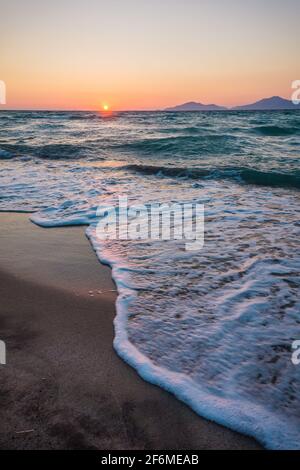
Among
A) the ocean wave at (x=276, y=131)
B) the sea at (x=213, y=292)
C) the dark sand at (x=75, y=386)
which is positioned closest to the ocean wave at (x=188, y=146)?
the ocean wave at (x=276, y=131)

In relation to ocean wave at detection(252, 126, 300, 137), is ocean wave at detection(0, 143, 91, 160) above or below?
below

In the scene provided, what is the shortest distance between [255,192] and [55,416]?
676 centimetres

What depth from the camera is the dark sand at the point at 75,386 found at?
1.81m

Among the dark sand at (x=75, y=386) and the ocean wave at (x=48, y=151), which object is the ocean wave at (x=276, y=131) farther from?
the dark sand at (x=75, y=386)

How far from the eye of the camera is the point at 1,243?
455 cm

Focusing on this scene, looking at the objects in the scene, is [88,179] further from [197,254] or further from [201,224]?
[197,254]
